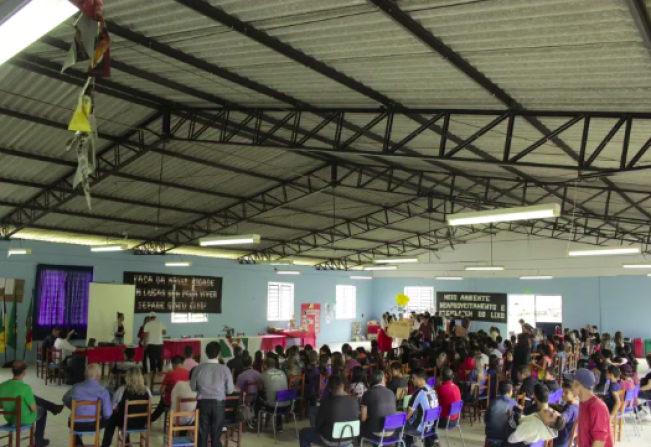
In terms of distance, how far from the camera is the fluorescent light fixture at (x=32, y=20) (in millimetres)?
1671

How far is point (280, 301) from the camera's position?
21.0 metres

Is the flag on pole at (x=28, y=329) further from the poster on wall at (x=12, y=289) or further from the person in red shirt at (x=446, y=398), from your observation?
the person in red shirt at (x=446, y=398)

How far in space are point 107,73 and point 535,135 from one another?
233 inches

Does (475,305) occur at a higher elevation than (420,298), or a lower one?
lower

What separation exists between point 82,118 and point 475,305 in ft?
67.3

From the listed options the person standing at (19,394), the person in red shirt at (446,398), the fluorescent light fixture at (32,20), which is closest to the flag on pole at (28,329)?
the person standing at (19,394)

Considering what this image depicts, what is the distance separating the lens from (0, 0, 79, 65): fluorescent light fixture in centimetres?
167

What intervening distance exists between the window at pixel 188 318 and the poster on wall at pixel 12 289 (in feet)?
15.4

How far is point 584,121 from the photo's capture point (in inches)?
232

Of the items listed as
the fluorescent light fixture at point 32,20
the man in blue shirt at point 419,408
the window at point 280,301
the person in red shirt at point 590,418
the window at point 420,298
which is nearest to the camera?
the fluorescent light fixture at point 32,20

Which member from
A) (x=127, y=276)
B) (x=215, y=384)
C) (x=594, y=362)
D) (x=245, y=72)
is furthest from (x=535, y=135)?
(x=127, y=276)

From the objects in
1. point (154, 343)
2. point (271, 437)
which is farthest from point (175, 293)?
point (271, 437)

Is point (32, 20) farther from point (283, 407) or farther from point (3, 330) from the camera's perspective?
point (3, 330)

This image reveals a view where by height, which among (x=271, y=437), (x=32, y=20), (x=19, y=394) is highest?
(x=32, y=20)
